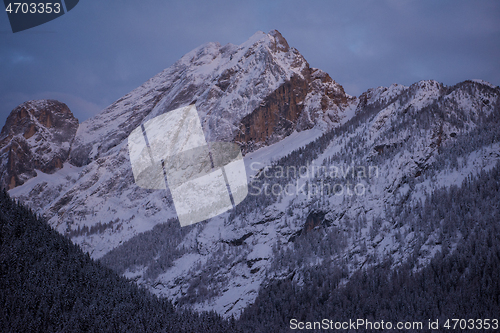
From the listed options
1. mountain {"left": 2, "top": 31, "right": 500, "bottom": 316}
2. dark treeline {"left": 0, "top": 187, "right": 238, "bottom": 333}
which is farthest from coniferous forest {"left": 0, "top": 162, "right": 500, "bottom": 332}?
mountain {"left": 2, "top": 31, "right": 500, "bottom": 316}

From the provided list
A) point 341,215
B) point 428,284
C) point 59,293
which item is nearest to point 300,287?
point 341,215

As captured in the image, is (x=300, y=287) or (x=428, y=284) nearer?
(x=428, y=284)

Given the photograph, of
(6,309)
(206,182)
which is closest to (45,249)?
(6,309)

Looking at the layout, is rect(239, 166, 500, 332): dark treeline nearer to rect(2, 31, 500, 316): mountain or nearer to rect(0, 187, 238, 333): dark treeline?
rect(2, 31, 500, 316): mountain

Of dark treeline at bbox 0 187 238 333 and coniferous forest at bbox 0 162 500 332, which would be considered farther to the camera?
coniferous forest at bbox 0 162 500 332

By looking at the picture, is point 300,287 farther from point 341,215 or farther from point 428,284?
point 428,284

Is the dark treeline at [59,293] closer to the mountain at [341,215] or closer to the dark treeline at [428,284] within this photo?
the dark treeline at [428,284]

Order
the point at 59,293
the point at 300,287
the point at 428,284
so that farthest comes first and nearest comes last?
the point at 300,287, the point at 428,284, the point at 59,293

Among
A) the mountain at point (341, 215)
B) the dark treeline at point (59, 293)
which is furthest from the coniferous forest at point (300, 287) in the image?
the mountain at point (341, 215)

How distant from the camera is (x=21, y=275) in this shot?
65.6 meters

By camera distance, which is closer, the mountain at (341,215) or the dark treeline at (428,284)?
the dark treeline at (428,284)

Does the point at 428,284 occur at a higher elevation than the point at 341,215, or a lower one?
lower

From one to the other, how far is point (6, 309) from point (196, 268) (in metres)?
71.1

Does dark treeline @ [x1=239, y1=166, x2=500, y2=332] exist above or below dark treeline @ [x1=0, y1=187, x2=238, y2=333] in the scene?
below
